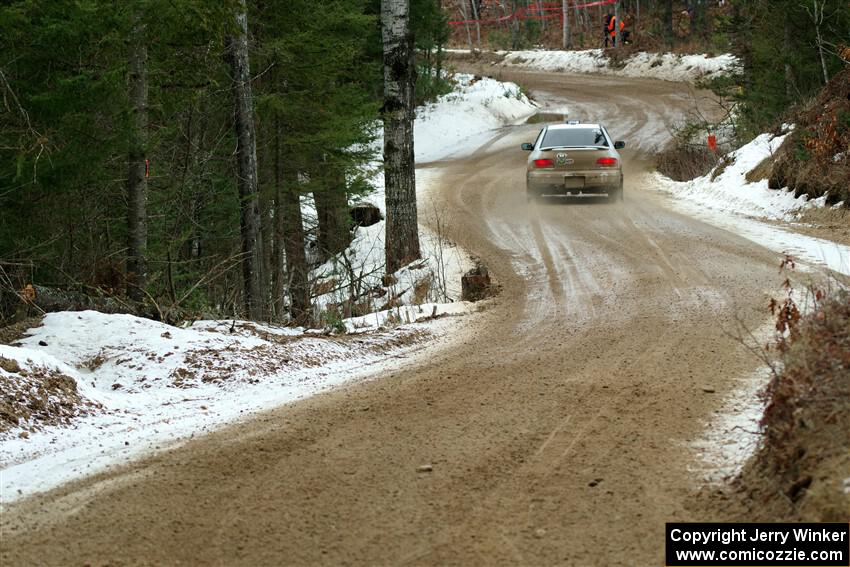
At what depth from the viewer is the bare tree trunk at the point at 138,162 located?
31.6 feet

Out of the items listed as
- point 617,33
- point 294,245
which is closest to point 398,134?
point 294,245

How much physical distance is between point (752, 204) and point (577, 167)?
369 cm

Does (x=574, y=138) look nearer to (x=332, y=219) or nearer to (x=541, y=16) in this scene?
(x=332, y=219)

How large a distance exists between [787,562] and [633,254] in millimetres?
10180

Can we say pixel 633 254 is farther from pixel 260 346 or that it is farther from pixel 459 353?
pixel 260 346

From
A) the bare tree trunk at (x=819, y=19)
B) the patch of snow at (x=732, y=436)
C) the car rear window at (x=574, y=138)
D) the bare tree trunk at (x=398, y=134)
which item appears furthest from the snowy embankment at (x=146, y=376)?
the bare tree trunk at (x=819, y=19)

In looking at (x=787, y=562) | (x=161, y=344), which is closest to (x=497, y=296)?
(x=161, y=344)

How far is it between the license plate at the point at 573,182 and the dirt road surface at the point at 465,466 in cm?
913

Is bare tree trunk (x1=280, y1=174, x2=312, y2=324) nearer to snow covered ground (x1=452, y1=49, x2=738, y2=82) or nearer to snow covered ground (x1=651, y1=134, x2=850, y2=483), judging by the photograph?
snow covered ground (x1=651, y1=134, x2=850, y2=483)

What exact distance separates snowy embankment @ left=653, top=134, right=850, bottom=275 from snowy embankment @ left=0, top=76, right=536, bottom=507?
18.8 feet

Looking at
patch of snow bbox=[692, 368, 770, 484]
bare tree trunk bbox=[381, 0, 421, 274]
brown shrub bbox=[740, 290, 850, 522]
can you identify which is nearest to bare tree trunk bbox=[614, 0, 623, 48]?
bare tree trunk bbox=[381, 0, 421, 274]

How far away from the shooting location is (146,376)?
7.40 metres

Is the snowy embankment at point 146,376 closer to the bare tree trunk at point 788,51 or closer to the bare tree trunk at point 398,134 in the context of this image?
the bare tree trunk at point 398,134

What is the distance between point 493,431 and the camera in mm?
5996
